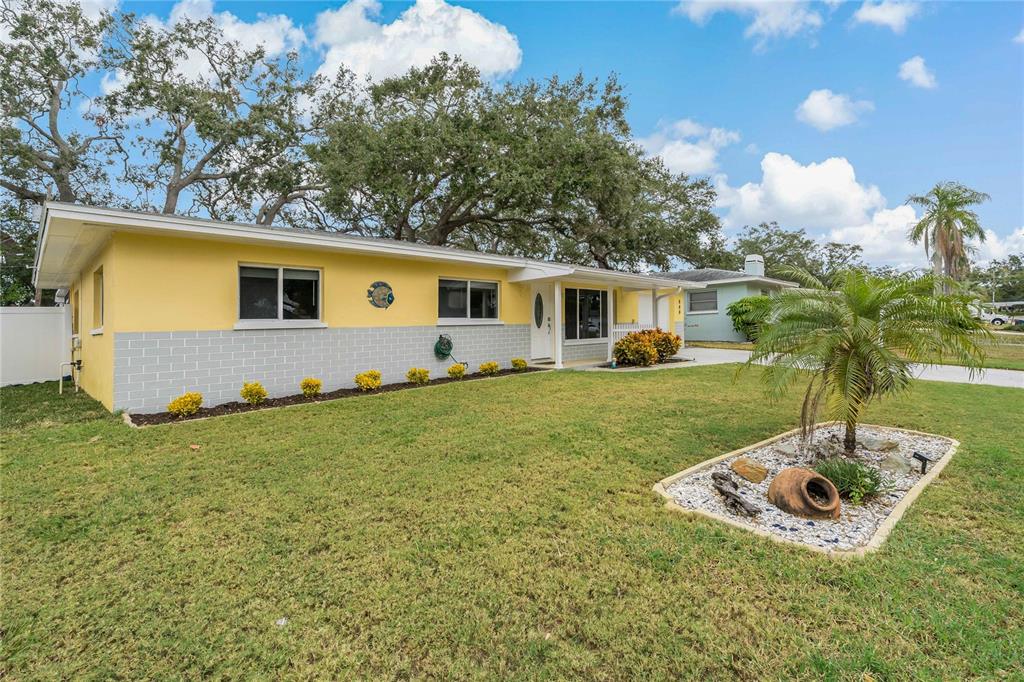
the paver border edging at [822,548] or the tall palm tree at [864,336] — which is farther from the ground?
the tall palm tree at [864,336]

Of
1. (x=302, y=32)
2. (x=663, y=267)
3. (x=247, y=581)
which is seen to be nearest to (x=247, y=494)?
(x=247, y=581)

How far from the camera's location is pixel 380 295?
9117mm

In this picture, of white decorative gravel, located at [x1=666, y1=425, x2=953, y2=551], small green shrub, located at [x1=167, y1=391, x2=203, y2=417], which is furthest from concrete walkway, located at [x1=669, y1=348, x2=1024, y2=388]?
small green shrub, located at [x1=167, y1=391, x2=203, y2=417]

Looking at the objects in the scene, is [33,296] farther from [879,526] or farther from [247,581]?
[879,526]

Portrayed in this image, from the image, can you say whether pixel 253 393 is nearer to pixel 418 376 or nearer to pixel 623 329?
pixel 418 376

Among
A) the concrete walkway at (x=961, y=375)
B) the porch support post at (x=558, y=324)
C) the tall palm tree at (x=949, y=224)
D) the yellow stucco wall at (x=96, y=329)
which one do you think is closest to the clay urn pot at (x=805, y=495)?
the concrete walkway at (x=961, y=375)

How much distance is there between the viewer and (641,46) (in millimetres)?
12250

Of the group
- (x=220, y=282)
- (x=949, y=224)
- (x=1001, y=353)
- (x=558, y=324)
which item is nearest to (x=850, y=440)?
(x=558, y=324)

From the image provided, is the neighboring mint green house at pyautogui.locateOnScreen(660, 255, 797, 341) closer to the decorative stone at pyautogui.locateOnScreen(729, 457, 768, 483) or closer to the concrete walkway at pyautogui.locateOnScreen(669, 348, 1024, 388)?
the concrete walkway at pyautogui.locateOnScreen(669, 348, 1024, 388)

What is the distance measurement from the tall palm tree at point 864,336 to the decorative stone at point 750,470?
2.47ft

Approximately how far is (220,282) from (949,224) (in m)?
26.0

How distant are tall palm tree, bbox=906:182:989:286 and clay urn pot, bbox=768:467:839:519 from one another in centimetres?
2136

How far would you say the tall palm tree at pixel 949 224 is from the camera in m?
18.6

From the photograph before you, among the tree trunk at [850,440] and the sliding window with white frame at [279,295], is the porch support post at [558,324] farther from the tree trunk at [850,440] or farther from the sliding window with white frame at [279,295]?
the tree trunk at [850,440]
